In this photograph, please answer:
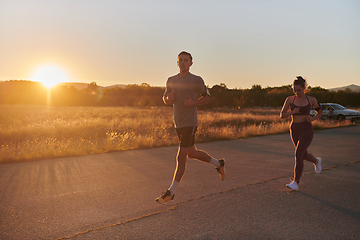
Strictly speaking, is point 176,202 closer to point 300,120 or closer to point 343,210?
point 343,210

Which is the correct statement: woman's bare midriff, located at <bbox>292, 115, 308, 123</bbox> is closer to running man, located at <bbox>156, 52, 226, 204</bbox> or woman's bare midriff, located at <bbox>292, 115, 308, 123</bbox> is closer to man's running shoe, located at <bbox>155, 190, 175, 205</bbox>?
running man, located at <bbox>156, 52, 226, 204</bbox>

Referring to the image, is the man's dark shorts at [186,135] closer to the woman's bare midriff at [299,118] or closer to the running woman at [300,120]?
the running woman at [300,120]

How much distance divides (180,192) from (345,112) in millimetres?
23646

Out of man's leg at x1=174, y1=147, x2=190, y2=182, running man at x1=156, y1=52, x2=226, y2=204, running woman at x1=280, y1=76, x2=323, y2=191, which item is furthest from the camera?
running woman at x1=280, y1=76, x2=323, y2=191

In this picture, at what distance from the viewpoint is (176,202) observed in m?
4.03

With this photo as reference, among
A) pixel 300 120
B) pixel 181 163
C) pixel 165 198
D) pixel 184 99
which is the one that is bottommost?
Answer: pixel 165 198

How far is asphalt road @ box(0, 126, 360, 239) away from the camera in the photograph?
308 cm

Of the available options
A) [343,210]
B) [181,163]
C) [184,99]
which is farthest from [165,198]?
[343,210]

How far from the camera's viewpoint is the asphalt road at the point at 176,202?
3082 mm

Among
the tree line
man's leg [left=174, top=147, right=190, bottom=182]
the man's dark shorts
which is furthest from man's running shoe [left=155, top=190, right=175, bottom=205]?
the tree line

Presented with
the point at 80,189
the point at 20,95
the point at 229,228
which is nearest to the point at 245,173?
the point at 229,228

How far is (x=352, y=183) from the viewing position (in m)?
5.04

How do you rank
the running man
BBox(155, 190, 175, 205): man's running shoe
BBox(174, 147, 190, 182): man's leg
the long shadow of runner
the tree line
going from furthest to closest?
the tree line
BBox(174, 147, 190, 182): man's leg
the running man
BBox(155, 190, 175, 205): man's running shoe
the long shadow of runner

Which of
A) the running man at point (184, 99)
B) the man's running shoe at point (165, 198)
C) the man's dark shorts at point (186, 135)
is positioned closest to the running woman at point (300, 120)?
the running man at point (184, 99)
